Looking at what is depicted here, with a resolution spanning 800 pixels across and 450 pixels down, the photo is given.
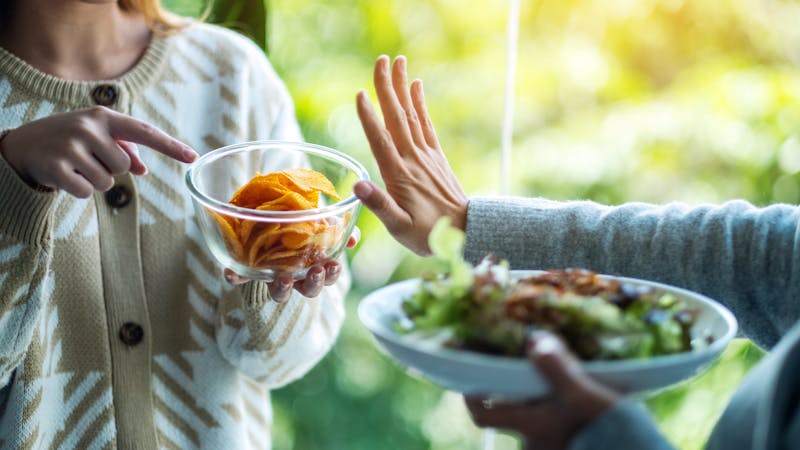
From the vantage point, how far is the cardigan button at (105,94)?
1148 mm

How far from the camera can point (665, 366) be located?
627 millimetres

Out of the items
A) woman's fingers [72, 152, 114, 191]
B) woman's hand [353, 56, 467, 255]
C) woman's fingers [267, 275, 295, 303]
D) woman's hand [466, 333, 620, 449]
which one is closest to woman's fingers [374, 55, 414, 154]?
woman's hand [353, 56, 467, 255]

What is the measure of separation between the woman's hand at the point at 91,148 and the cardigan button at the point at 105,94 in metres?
0.21

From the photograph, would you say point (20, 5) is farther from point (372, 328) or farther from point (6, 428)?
point (372, 328)

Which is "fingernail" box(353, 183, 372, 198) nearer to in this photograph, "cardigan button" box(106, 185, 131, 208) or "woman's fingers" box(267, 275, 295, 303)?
"woman's fingers" box(267, 275, 295, 303)

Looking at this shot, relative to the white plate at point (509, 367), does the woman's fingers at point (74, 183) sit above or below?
below

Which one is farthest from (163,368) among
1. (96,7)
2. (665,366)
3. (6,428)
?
(665,366)

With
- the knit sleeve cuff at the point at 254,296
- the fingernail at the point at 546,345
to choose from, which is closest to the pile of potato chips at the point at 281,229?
the knit sleeve cuff at the point at 254,296

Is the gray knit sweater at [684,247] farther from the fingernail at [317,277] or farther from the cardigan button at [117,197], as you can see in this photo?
the cardigan button at [117,197]

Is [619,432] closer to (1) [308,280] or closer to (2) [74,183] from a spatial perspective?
(1) [308,280]

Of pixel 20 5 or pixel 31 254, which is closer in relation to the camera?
pixel 31 254

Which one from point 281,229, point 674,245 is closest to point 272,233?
point 281,229

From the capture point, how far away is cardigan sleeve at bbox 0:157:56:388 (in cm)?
98

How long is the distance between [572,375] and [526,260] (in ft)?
1.33
